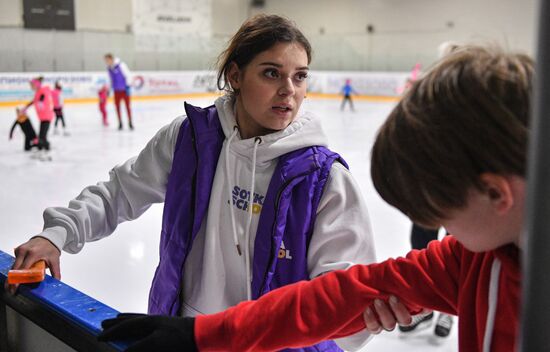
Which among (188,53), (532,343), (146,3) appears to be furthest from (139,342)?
(146,3)

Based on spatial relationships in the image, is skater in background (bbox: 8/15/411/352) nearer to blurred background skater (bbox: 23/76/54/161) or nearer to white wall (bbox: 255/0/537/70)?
blurred background skater (bbox: 23/76/54/161)

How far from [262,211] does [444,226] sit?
54 cm

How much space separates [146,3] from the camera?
2059cm

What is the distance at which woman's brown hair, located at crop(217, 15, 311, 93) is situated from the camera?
1.25 meters

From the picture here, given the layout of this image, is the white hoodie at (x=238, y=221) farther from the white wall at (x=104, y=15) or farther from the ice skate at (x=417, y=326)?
Answer: the white wall at (x=104, y=15)

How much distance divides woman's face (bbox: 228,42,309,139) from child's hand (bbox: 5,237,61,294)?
505 millimetres

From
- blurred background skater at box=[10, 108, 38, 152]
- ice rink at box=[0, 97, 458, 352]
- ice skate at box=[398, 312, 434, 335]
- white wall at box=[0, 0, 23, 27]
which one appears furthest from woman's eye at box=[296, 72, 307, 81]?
white wall at box=[0, 0, 23, 27]

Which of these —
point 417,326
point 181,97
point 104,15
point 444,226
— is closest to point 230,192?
point 444,226

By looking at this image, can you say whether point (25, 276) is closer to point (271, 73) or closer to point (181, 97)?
point (271, 73)

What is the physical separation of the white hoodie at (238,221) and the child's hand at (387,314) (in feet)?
1.03

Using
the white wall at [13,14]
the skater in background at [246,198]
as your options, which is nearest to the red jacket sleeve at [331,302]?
the skater in background at [246,198]

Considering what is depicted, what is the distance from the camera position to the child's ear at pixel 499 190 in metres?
0.52

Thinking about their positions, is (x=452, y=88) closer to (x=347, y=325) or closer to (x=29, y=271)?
(x=347, y=325)

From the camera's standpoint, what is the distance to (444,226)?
2.04ft
